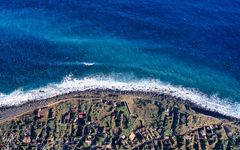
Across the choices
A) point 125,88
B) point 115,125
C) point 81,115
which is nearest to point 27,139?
point 81,115

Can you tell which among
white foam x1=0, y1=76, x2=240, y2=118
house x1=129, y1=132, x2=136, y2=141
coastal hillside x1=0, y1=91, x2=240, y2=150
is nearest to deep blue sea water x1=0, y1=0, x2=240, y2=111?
white foam x1=0, y1=76, x2=240, y2=118

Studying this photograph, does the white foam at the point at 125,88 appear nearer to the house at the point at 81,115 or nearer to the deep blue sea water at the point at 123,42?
the deep blue sea water at the point at 123,42

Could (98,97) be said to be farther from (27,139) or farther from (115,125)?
(27,139)

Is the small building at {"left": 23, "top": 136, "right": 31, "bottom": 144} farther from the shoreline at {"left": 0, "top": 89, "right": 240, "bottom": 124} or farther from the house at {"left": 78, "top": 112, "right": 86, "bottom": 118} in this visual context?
the house at {"left": 78, "top": 112, "right": 86, "bottom": 118}

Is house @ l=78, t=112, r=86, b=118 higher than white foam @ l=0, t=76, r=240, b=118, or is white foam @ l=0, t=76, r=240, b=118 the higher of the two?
white foam @ l=0, t=76, r=240, b=118

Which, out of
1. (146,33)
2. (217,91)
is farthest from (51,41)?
(217,91)

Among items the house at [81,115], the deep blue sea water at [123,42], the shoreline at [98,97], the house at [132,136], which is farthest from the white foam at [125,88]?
the house at [132,136]
